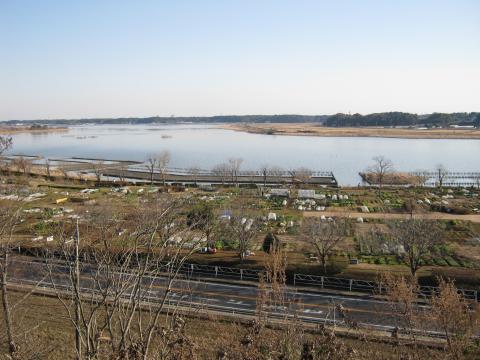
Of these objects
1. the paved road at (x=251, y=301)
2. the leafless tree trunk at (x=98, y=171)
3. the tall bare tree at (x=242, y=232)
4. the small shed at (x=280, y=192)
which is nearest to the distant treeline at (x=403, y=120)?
the small shed at (x=280, y=192)

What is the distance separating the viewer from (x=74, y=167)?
41.3m

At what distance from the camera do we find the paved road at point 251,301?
9656mm

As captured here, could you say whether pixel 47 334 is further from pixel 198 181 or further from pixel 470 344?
pixel 198 181

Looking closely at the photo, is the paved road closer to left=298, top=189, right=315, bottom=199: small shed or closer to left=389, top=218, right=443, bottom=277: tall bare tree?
left=389, top=218, right=443, bottom=277: tall bare tree

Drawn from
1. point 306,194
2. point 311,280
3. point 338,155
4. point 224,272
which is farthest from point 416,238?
point 338,155

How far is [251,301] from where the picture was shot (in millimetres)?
10805

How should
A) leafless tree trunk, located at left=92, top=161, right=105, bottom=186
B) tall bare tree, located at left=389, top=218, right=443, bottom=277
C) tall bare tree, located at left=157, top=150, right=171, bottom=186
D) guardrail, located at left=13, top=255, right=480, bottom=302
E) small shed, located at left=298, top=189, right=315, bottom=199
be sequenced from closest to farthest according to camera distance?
1. guardrail, located at left=13, top=255, right=480, bottom=302
2. tall bare tree, located at left=389, top=218, right=443, bottom=277
3. small shed, located at left=298, top=189, right=315, bottom=199
4. leafless tree trunk, located at left=92, top=161, right=105, bottom=186
5. tall bare tree, located at left=157, top=150, right=171, bottom=186

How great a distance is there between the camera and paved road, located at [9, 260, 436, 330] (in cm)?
966

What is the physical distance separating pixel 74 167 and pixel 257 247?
31.6 meters

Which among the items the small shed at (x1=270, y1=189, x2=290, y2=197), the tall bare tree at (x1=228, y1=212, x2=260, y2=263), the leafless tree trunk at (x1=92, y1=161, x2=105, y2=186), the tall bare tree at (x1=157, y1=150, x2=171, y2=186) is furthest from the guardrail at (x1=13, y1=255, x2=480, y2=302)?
the tall bare tree at (x1=157, y1=150, x2=171, y2=186)

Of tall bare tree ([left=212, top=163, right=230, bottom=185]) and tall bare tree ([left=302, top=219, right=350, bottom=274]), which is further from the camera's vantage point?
tall bare tree ([left=212, top=163, right=230, bottom=185])

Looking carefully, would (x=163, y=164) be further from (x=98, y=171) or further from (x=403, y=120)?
(x=403, y=120)

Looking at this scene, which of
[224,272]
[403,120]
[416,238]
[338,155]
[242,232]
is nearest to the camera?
[416,238]

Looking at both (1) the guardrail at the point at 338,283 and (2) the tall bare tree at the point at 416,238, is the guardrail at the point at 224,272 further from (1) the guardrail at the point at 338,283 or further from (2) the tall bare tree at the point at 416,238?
(2) the tall bare tree at the point at 416,238
